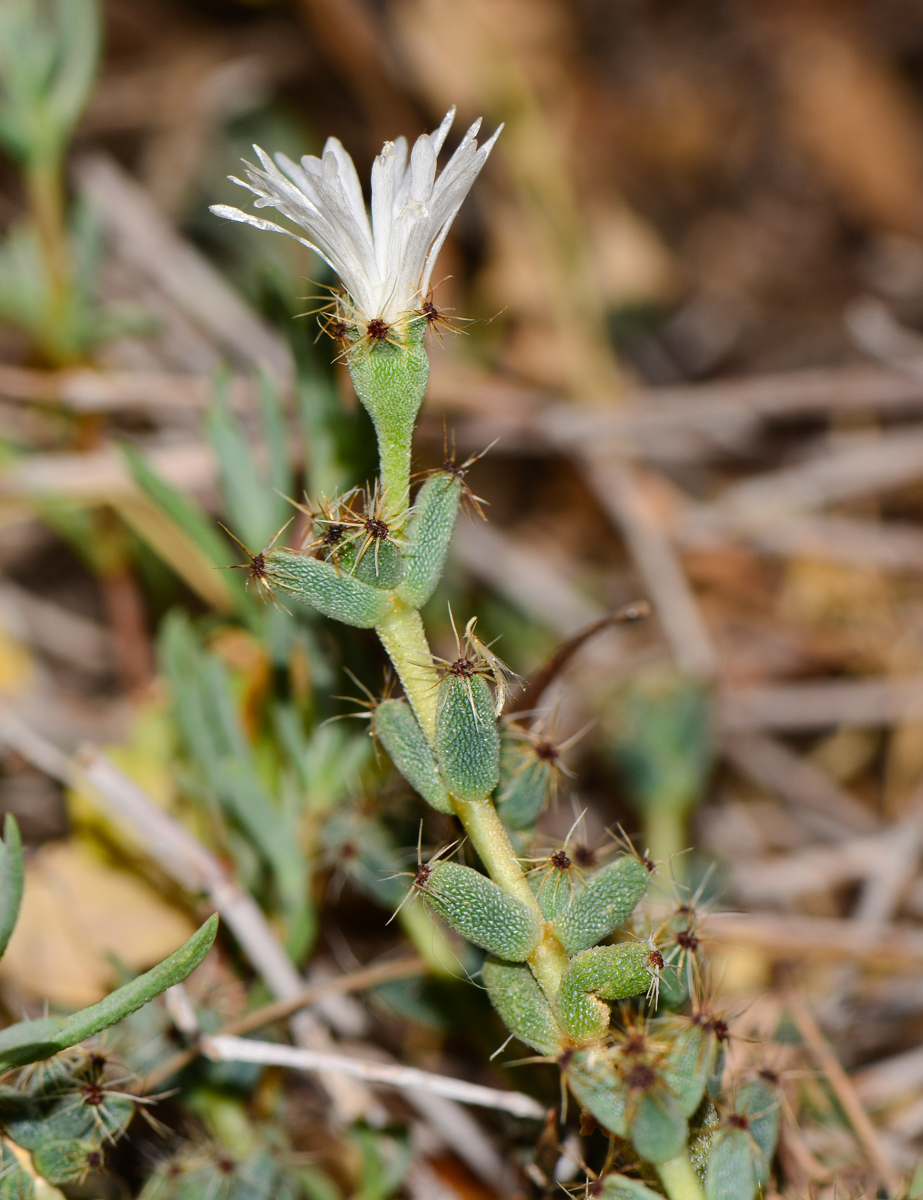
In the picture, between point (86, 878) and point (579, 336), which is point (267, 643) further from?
point (579, 336)

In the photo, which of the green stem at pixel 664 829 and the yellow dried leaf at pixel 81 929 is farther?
the green stem at pixel 664 829

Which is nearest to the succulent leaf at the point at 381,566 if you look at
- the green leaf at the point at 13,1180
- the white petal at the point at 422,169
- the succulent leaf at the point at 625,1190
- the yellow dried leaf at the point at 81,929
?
the white petal at the point at 422,169

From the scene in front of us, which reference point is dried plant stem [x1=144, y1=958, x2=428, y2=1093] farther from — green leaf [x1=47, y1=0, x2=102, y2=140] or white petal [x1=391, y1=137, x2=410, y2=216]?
green leaf [x1=47, y1=0, x2=102, y2=140]

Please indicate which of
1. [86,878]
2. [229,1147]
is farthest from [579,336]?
[229,1147]

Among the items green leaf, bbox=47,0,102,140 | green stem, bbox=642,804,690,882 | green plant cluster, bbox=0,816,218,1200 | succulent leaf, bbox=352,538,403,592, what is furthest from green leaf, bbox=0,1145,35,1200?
green leaf, bbox=47,0,102,140

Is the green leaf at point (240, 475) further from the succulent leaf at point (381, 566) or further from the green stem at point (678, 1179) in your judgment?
the green stem at point (678, 1179)

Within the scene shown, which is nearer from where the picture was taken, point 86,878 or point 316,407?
point 316,407

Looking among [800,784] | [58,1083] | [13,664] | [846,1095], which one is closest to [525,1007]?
[58,1083]
